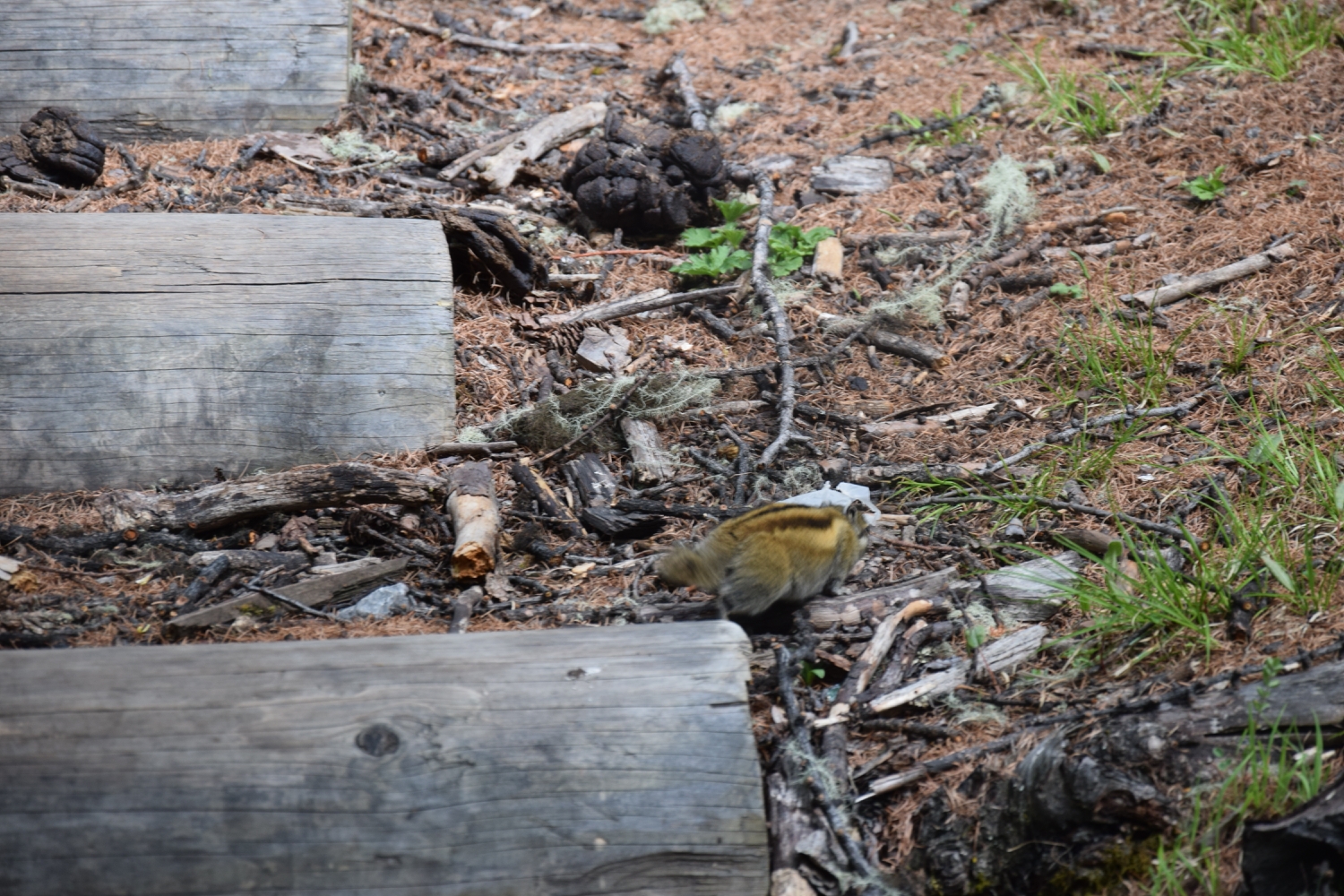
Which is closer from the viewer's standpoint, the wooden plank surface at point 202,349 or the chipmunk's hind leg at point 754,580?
the chipmunk's hind leg at point 754,580

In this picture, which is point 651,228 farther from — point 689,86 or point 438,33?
point 438,33

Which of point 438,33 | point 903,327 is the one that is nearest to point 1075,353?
point 903,327

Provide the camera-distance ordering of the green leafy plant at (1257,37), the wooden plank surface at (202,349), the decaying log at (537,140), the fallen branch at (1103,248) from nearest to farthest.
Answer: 1. the wooden plank surface at (202,349)
2. the fallen branch at (1103,248)
3. the decaying log at (537,140)
4. the green leafy plant at (1257,37)

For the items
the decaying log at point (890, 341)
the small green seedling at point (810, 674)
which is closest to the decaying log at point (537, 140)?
the decaying log at point (890, 341)

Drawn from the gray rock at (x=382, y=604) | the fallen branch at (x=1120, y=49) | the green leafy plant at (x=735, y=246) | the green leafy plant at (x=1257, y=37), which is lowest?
the gray rock at (x=382, y=604)

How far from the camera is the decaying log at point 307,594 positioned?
3.40 meters

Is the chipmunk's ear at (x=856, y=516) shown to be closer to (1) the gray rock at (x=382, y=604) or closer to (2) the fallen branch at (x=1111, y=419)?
(2) the fallen branch at (x=1111, y=419)

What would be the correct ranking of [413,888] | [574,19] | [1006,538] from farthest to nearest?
[574,19] → [1006,538] → [413,888]

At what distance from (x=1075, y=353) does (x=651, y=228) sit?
2.78 meters

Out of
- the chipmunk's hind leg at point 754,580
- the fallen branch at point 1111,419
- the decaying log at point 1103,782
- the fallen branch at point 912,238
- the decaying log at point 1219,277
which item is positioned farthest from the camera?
the fallen branch at point 912,238

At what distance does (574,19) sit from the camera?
8984 millimetres

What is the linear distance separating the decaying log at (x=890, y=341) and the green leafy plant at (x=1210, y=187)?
204cm

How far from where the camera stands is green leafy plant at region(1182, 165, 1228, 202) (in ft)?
19.1

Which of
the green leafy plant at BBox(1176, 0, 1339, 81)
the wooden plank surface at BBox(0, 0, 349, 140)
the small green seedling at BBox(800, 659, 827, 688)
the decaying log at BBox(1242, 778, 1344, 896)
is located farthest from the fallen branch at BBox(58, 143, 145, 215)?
the green leafy plant at BBox(1176, 0, 1339, 81)
